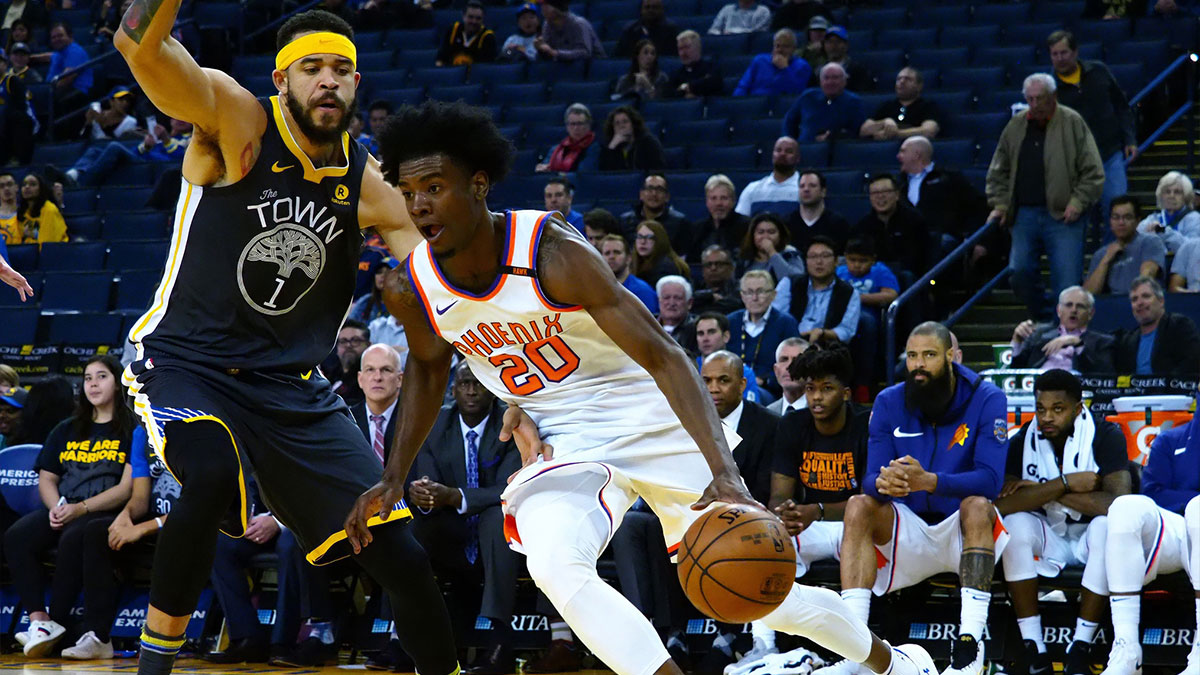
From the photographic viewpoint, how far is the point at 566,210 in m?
11.3

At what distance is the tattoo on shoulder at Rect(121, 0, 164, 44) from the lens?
431cm

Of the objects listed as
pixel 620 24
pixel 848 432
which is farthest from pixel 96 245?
pixel 848 432

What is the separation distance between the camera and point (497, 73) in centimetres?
1580

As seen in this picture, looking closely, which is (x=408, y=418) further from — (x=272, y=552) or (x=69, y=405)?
(x=69, y=405)

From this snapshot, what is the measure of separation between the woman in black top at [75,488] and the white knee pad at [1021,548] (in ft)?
16.3

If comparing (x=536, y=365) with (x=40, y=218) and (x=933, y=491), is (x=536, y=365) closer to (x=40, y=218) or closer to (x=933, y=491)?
(x=933, y=491)

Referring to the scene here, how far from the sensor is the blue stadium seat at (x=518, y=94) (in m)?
15.3

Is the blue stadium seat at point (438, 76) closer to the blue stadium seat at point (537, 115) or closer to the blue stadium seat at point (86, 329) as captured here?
the blue stadium seat at point (537, 115)

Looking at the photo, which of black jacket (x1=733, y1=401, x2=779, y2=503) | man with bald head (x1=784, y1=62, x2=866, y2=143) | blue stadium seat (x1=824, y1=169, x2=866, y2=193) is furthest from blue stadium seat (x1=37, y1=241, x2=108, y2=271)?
black jacket (x1=733, y1=401, x2=779, y2=503)

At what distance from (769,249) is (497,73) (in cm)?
610

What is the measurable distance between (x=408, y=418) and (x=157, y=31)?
4.57 feet

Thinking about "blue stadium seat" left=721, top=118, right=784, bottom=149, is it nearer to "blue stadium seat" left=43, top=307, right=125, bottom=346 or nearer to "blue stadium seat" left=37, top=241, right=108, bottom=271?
"blue stadium seat" left=43, top=307, right=125, bottom=346

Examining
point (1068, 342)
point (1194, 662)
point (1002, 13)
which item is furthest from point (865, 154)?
point (1194, 662)

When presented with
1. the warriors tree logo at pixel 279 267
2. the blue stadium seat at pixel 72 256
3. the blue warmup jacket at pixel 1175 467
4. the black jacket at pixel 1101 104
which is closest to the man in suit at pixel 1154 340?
the blue warmup jacket at pixel 1175 467
